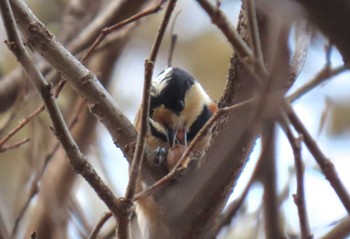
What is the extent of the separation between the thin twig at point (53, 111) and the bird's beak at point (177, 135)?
108 cm

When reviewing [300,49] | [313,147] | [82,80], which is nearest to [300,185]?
[313,147]

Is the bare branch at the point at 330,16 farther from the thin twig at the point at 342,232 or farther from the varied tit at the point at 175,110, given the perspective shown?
the varied tit at the point at 175,110

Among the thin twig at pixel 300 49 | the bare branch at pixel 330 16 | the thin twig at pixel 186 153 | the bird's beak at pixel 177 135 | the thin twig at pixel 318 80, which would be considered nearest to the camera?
the bare branch at pixel 330 16

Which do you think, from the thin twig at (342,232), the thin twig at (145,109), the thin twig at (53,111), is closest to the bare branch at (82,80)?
the thin twig at (53,111)

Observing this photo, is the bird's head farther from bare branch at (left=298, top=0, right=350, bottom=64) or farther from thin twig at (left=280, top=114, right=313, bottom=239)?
bare branch at (left=298, top=0, right=350, bottom=64)

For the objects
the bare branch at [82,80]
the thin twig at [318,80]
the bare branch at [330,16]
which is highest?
the bare branch at [82,80]

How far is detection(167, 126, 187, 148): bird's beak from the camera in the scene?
264cm

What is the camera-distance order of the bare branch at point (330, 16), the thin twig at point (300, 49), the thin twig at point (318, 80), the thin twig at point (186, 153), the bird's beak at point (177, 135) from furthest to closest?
the bird's beak at point (177, 135) → the thin twig at point (300, 49) → the thin twig at point (186, 153) → the thin twig at point (318, 80) → the bare branch at point (330, 16)

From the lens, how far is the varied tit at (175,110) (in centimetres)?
270

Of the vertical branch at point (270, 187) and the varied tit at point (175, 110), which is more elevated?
the varied tit at point (175, 110)

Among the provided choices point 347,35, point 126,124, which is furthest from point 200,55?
point 347,35

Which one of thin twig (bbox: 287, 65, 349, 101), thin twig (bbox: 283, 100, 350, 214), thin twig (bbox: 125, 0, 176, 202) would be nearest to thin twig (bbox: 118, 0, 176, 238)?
thin twig (bbox: 125, 0, 176, 202)

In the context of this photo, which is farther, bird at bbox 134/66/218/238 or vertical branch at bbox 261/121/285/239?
bird at bbox 134/66/218/238

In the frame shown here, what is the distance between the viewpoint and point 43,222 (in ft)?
9.09
